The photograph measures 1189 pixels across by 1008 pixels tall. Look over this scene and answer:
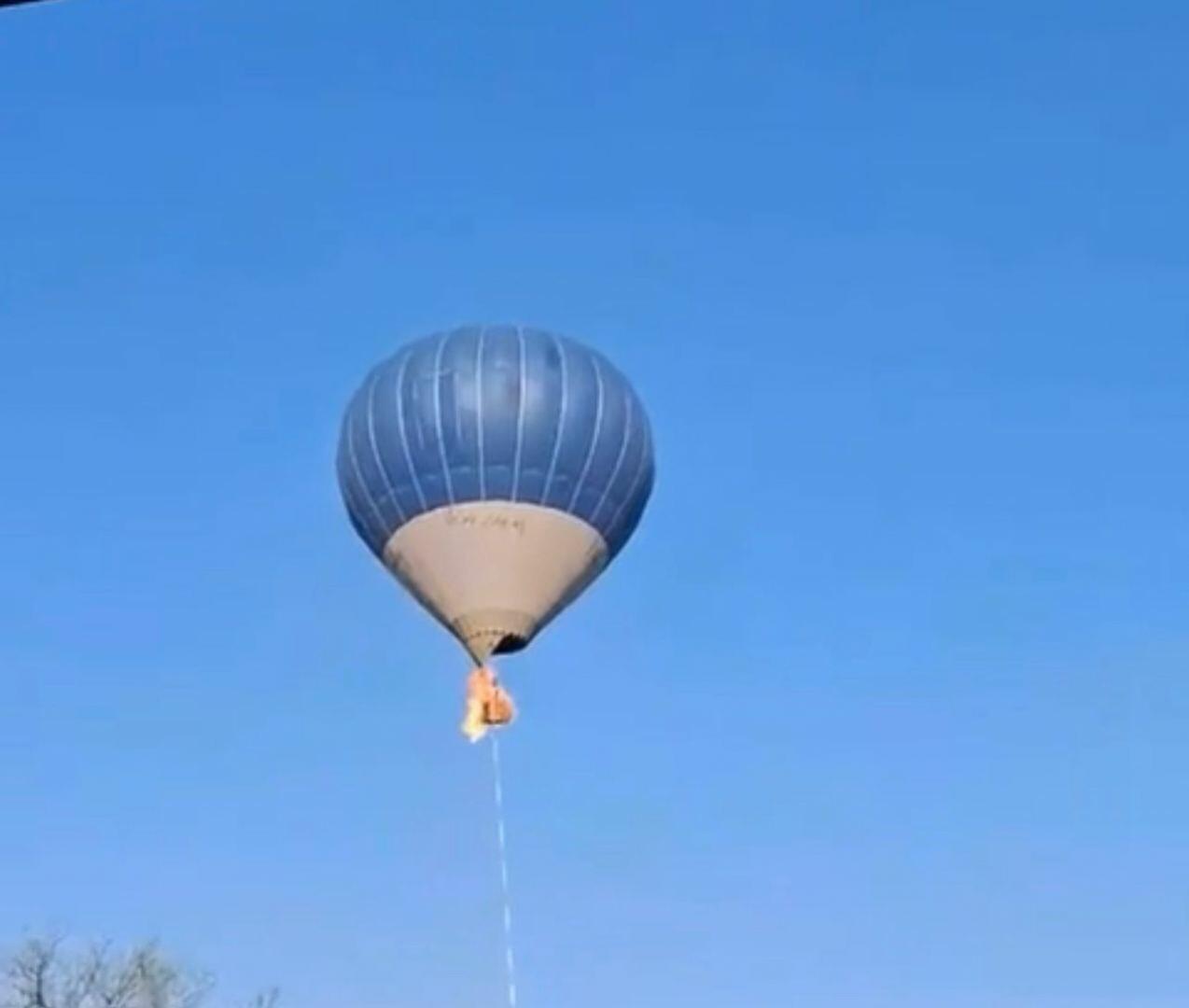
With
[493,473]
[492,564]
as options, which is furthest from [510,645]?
[493,473]

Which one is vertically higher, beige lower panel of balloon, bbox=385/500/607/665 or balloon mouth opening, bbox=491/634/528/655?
beige lower panel of balloon, bbox=385/500/607/665

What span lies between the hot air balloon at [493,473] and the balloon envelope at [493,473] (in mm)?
12

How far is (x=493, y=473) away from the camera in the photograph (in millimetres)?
20281

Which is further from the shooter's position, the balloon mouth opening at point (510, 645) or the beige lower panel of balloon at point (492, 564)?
the balloon mouth opening at point (510, 645)

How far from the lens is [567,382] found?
20734 millimetres

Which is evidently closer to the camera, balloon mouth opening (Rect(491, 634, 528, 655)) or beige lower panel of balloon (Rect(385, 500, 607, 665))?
beige lower panel of balloon (Rect(385, 500, 607, 665))

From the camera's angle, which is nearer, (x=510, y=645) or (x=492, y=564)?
(x=492, y=564)

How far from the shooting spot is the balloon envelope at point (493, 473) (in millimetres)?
20312

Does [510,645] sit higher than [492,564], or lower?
lower

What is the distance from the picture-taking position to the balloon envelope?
20312 millimetres

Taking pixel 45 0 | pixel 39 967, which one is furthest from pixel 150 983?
pixel 45 0

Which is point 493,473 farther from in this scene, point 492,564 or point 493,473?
point 492,564

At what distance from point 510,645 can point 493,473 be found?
1731 millimetres

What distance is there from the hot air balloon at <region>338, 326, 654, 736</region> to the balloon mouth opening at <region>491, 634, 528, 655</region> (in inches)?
0.5
